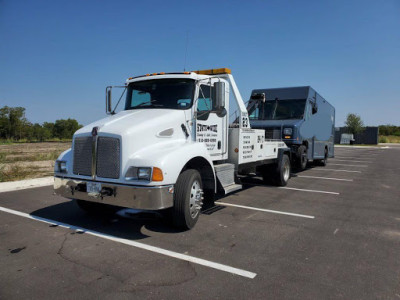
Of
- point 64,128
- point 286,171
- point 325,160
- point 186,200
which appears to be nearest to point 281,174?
point 286,171

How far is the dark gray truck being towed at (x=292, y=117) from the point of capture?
434 inches

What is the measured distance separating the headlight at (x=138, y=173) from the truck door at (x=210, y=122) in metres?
1.59

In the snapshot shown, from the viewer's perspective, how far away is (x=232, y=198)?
7496 mm

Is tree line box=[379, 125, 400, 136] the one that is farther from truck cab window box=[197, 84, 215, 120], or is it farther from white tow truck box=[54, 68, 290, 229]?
truck cab window box=[197, 84, 215, 120]

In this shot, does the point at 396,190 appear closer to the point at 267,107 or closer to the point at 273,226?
the point at 267,107

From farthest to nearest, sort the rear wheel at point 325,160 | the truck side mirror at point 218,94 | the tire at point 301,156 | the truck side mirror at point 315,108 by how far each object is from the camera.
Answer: the rear wheel at point 325,160 → the truck side mirror at point 315,108 → the tire at point 301,156 → the truck side mirror at point 218,94

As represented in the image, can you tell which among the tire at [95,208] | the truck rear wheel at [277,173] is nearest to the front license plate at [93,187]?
the tire at [95,208]

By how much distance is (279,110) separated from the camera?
11.8 metres

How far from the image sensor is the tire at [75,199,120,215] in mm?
5724

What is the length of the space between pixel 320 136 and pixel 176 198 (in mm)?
11286

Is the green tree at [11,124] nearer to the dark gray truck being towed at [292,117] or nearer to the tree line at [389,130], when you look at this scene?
the dark gray truck being towed at [292,117]

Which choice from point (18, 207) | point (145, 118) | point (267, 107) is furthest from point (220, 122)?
point (267, 107)

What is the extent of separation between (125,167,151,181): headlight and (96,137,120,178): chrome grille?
22cm

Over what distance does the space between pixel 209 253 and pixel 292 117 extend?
8.63 meters
